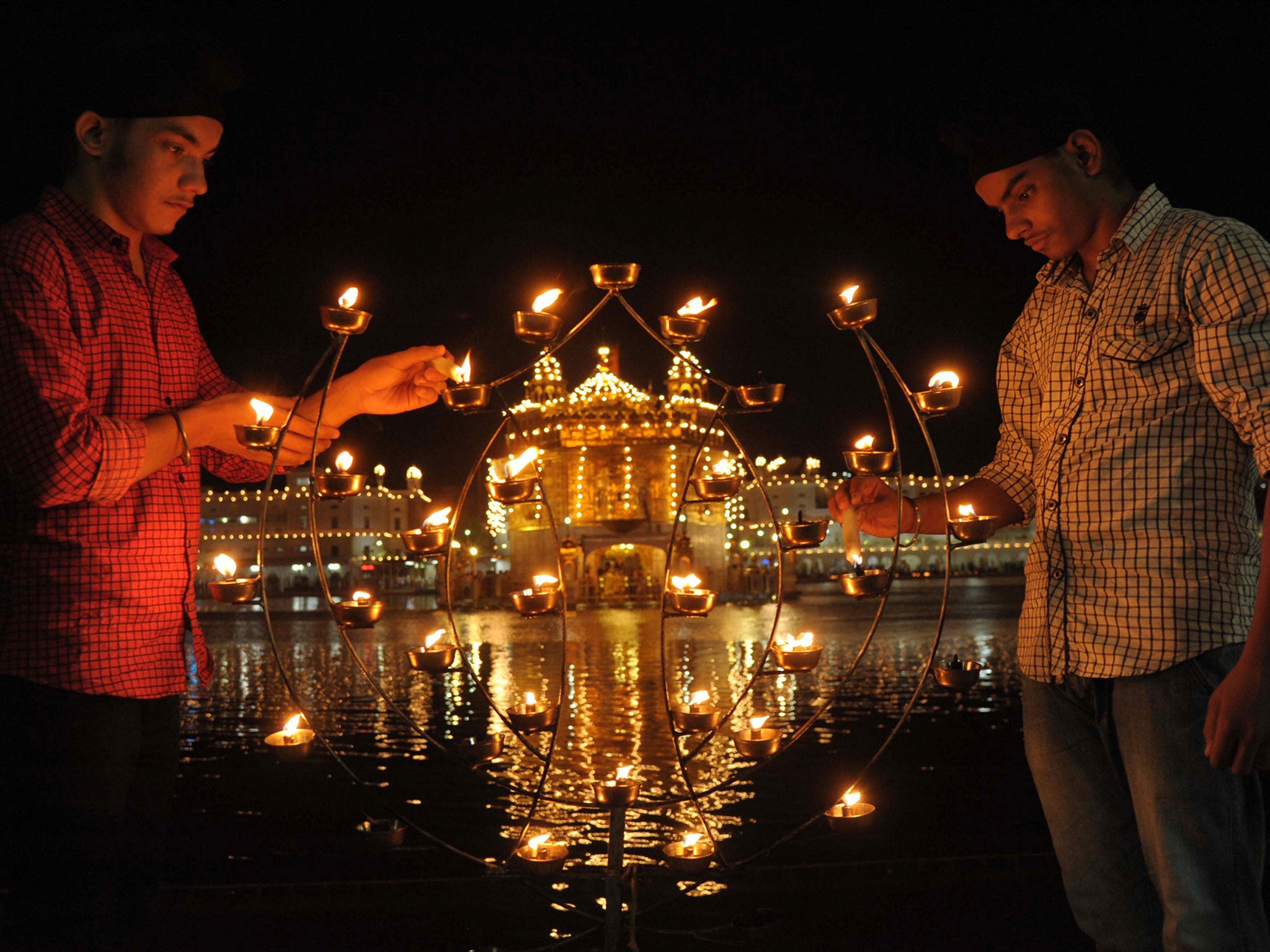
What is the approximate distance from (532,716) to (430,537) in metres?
0.65

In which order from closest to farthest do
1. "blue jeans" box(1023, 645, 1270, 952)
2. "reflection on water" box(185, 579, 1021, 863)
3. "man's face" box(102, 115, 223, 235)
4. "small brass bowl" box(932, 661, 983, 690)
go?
"blue jeans" box(1023, 645, 1270, 952) → "man's face" box(102, 115, 223, 235) → "small brass bowl" box(932, 661, 983, 690) → "reflection on water" box(185, 579, 1021, 863)

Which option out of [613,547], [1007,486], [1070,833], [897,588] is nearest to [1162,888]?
[1070,833]

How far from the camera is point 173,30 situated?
2.27 m

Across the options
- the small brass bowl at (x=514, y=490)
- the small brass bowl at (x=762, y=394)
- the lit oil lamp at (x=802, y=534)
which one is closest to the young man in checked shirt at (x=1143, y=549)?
the lit oil lamp at (x=802, y=534)

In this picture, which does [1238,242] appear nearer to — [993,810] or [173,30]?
[173,30]

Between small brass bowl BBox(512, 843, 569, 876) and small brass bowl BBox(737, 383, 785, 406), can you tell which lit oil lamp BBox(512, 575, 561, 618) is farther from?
small brass bowl BBox(737, 383, 785, 406)

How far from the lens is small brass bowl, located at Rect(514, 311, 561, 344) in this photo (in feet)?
9.66

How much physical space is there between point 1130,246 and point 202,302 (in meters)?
14.3

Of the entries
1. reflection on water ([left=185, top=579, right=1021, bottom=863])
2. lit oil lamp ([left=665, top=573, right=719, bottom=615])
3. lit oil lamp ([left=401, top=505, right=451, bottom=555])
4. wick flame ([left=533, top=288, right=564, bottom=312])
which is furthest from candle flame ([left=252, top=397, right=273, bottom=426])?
lit oil lamp ([left=665, top=573, right=719, bottom=615])

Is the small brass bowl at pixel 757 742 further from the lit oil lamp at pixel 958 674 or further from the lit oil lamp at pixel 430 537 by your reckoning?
the lit oil lamp at pixel 430 537

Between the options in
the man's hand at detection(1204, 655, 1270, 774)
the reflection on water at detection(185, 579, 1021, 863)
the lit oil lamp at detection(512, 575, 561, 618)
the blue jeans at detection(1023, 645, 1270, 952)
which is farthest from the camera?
the reflection on water at detection(185, 579, 1021, 863)

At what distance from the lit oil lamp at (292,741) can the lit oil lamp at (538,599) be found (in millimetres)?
741

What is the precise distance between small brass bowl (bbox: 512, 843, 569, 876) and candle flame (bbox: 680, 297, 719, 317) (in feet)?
5.84

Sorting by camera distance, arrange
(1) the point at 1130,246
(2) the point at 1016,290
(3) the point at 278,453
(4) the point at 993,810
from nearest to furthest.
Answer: (1) the point at 1130,246, (3) the point at 278,453, (4) the point at 993,810, (2) the point at 1016,290
